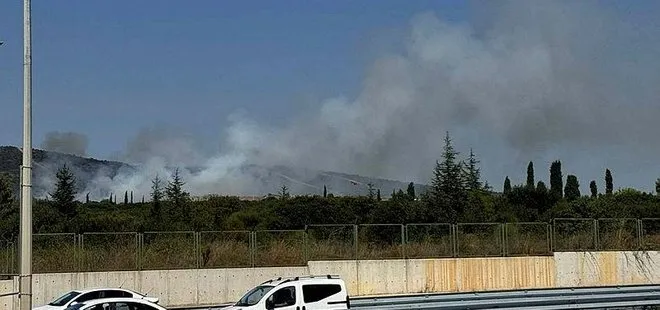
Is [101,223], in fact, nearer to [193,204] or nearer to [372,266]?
[372,266]

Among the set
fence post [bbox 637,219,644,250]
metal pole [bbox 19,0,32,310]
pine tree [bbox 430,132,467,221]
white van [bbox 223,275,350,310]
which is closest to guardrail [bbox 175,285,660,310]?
white van [bbox 223,275,350,310]

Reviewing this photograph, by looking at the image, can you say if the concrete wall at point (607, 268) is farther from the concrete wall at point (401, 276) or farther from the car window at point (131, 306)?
the car window at point (131, 306)

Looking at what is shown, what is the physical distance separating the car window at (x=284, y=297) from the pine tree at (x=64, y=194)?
53.3 m

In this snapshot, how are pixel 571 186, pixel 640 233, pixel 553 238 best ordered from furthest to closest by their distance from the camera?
pixel 571 186 → pixel 640 233 → pixel 553 238

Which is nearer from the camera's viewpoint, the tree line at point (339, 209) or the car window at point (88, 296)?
the car window at point (88, 296)

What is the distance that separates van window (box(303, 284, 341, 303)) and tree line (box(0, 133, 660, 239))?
2448 cm

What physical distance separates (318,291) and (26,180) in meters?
11.5

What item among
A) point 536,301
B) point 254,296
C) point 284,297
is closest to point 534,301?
point 536,301

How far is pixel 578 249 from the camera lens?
152 ft

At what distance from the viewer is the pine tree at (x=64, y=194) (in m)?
79.5

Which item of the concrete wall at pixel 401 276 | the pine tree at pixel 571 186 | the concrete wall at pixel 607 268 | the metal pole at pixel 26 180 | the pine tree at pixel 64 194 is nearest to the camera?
the metal pole at pixel 26 180

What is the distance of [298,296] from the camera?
28.6 meters

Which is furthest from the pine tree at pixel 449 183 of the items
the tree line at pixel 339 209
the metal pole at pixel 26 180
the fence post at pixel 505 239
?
the metal pole at pixel 26 180

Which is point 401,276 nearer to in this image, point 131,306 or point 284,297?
point 284,297
